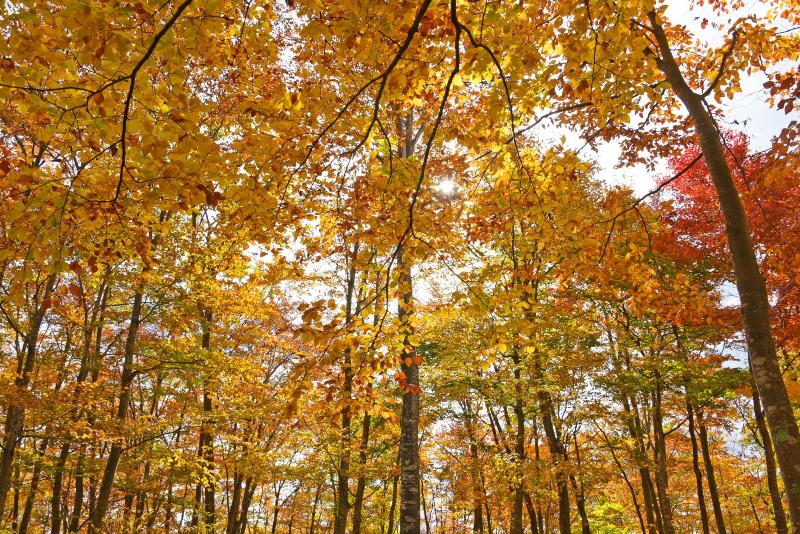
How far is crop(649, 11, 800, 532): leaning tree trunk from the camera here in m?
3.19

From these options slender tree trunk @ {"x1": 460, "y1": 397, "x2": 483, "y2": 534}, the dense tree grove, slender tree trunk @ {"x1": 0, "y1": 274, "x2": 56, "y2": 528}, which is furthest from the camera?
slender tree trunk @ {"x1": 460, "y1": 397, "x2": 483, "y2": 534}

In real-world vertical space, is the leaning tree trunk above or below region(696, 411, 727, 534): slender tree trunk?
above

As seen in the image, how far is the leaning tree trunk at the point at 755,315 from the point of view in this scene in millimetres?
3186

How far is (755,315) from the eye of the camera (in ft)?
11.8

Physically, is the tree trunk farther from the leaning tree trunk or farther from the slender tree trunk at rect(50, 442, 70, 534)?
the slender tree trunk at rect(50, 442, 70, 534)

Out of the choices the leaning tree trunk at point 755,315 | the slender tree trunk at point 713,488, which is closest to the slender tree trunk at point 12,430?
the leaning tree trunk at point 755,315

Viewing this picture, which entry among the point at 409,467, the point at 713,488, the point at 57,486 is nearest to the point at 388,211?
the point at 409,467

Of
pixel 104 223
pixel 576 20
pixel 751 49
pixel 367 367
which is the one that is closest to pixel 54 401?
pixel 104 223

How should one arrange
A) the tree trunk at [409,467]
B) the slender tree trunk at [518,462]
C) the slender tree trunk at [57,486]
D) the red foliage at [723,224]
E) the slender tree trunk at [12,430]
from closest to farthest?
the tree trunk at [409,467] < the red foliage at [723,224] < the slender tree trunk at [12,430] < the slender tree trunk at [518,462] < the slender tree trunk at [57,486]

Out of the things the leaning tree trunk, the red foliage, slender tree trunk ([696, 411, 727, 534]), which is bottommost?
slender tree trunk ([696, 411, 727, 534])

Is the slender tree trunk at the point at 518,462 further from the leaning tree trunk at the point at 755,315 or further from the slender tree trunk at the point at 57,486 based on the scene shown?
the slender tree trunk at the point at 57,486

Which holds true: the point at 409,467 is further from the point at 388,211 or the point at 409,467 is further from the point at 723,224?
the point at 723,224

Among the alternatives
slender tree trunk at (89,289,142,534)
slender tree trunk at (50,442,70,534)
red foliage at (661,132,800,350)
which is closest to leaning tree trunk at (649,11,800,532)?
red foliage at (661,132,800,350)

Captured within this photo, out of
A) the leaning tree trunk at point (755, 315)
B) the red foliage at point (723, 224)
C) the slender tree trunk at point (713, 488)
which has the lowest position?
the slender tree trunk at point (713, 488)
